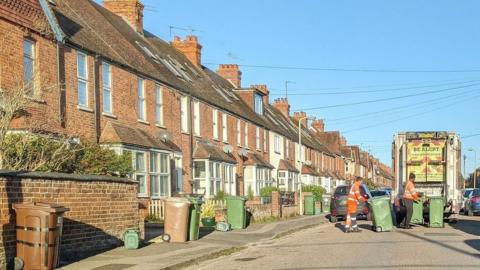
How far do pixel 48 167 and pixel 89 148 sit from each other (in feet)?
7.63

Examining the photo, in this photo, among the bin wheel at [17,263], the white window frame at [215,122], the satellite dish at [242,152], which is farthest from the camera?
the satellite dish at [242,152]

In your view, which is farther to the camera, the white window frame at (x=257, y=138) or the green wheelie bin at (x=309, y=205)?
the white window frame at (x=257, y=138)

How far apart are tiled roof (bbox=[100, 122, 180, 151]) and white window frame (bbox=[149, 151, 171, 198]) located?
0.35m

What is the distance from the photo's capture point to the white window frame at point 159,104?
85.3 ft

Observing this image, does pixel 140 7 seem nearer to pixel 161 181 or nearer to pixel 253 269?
pixel 161 181

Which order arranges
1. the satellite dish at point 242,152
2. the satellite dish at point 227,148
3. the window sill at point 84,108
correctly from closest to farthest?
1. the window sill at point 84,108
2. the satellite dish at point 227,148
3. the satellite dish at point 242,152

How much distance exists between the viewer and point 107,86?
2181 centimetres

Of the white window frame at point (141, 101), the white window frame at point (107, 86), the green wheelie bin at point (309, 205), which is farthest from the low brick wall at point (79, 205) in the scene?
the green wheelie bin at point (309, 205)

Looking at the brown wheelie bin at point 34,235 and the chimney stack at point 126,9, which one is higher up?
the chimney stack at point 126,9

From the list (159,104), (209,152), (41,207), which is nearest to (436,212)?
(159,104)

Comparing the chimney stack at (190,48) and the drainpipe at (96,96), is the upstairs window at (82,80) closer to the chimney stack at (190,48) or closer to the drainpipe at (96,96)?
the drainpipe at (96,96)

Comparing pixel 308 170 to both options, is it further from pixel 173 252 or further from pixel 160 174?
pixel 173 252

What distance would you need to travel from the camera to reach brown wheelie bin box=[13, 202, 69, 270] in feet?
33.3

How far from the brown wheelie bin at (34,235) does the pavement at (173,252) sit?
29.3 inches
